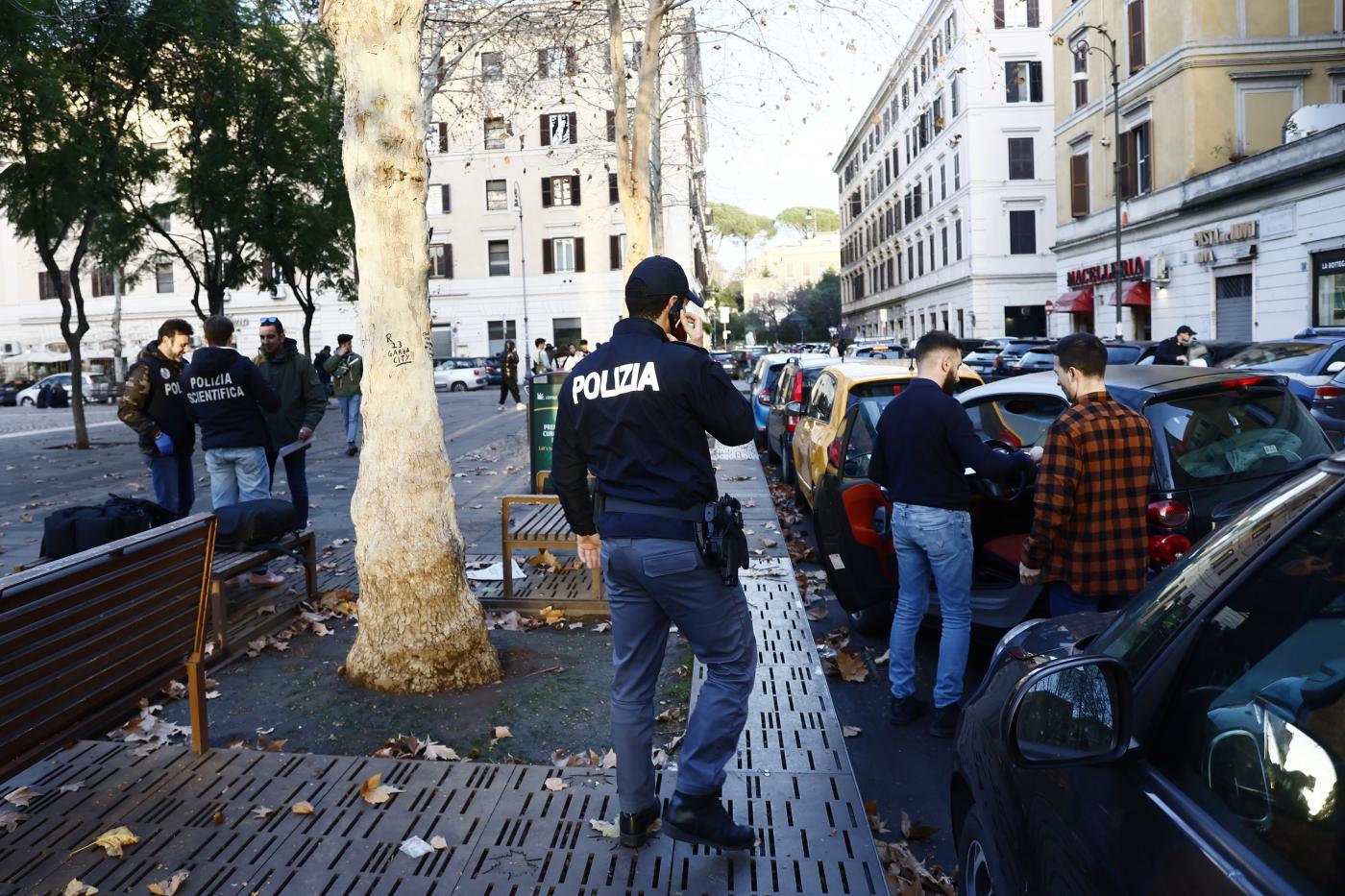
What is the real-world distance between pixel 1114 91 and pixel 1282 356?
21.8 meters

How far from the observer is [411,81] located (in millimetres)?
5410

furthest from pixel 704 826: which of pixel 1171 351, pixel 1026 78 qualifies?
pixel 1026 78

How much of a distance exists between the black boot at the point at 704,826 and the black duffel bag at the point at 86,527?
358 centimetres

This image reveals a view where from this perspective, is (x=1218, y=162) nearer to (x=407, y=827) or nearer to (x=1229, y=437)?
(x=1229, y=437)

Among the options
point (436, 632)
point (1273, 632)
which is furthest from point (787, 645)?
point (1273, 632)

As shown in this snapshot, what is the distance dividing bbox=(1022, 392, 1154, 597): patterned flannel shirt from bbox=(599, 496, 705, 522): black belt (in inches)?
69.7

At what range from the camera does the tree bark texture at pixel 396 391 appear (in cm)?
532

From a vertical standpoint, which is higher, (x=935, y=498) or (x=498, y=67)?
(x=498, y=67)

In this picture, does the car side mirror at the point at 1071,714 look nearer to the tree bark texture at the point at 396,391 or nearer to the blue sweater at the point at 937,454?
the blue sweater at the point at 937,454

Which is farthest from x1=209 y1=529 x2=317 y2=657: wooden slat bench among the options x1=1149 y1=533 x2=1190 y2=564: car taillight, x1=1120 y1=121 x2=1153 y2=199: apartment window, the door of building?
x1=1120 y1=121 x2=1153 y2=199: apartment window

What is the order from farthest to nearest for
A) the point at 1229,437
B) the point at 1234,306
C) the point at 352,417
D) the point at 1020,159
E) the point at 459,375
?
the point at 1020,159 < the point at 459,375 < the point at 1234,306 < the point at 352,417 < the point at 1229,437

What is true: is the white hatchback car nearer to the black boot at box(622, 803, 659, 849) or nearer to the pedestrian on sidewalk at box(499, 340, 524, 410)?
the pedestrian on sidewalk at box(499, 340, 524, 410)

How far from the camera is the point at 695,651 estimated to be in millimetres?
3695

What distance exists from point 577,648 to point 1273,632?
4.87 m
